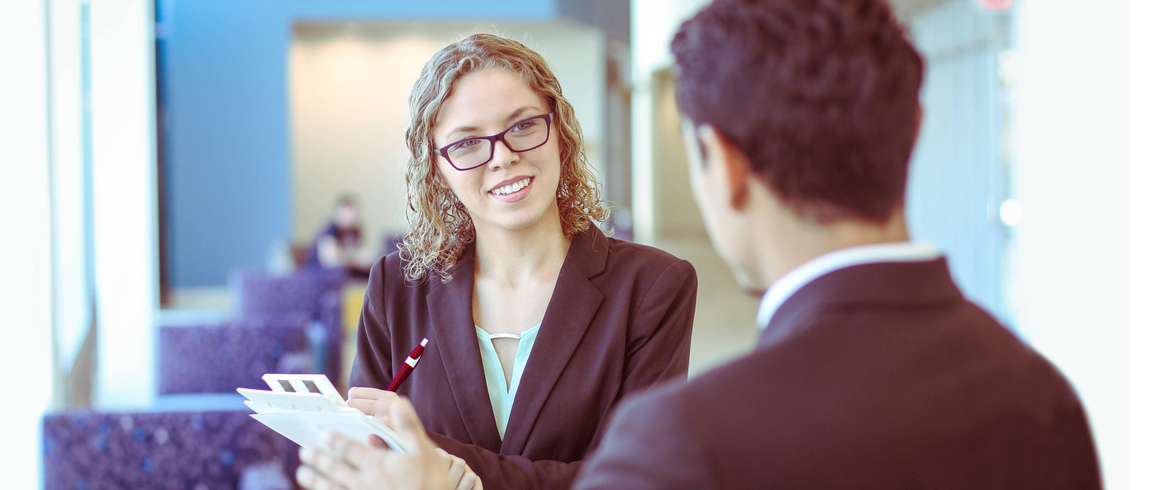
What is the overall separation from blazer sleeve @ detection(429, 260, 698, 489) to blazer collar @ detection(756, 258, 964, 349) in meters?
0.68

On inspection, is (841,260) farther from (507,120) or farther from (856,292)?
(507,120)

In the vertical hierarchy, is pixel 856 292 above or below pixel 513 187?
below

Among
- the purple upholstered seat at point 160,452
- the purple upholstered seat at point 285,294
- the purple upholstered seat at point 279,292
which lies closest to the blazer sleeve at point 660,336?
the purple upholstered seat at point 160,452

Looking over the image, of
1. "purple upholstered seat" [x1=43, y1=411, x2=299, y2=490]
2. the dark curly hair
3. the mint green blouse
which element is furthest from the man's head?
"purple upholstered seat" [x1=43, y1=411, x2=299, y2=490]

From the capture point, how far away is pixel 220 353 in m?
3.86

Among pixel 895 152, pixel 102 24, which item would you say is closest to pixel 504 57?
pixel 895 152

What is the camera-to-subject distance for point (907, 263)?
2.65 ft

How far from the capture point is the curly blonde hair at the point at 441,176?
148 cm

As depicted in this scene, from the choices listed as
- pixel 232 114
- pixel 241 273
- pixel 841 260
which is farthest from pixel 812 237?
pixel 232 114

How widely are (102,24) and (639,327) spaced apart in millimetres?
2849

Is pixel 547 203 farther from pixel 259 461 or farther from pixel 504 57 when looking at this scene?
pixel 259 461

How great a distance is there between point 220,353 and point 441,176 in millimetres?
2639

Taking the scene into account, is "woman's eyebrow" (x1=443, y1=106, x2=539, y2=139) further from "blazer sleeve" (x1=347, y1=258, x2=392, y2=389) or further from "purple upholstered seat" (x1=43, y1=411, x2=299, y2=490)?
"purple upholstered seat" (x1=43, y1=411, x2=299, y2=490)

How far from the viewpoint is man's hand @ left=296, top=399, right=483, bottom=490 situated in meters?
1.01
